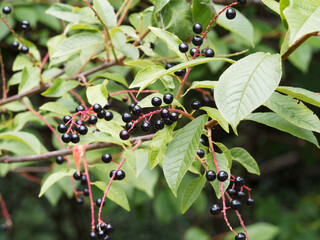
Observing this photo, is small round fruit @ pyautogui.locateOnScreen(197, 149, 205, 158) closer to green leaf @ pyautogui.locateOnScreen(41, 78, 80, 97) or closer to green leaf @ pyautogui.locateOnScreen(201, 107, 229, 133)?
green leaf @ pyautogui.locateOnScreen(201, 107, 229, 133)

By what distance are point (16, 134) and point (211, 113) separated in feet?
2.54

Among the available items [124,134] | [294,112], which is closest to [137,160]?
[124,134]

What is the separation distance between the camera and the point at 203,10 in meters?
1.22

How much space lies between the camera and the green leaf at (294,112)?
0.91 metres

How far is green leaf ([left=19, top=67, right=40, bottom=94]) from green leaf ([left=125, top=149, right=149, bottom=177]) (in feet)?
1.95

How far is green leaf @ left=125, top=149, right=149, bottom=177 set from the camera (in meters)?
1.08

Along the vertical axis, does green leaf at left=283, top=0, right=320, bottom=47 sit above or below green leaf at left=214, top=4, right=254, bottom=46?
above

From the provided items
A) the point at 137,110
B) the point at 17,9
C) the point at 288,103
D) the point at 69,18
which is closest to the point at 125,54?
the point at 69,18

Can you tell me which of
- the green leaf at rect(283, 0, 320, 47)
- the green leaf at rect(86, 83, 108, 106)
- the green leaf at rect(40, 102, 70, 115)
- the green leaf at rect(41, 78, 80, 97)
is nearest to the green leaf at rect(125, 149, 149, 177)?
the green leaf at rect(86, 83, 108, 106)

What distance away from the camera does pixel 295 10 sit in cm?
75

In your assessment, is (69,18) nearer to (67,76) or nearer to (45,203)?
(67,76)

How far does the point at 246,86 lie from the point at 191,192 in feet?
1.26

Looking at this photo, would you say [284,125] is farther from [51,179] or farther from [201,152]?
[51,179]

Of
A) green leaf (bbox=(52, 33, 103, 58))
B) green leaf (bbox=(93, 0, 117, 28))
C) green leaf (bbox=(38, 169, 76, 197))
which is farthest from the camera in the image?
green leaf (bbox=(52, 33, 103, 58))
